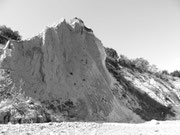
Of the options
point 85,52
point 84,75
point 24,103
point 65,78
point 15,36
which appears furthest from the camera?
point 15,36

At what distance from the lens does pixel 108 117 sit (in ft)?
53.6

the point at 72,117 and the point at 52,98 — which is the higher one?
the point at 52,98

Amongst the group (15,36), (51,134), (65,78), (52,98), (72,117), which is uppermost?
(15,36)

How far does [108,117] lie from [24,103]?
6.46 m

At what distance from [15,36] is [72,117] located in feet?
66.4

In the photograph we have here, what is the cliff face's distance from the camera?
14.4m

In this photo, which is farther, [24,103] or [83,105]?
[83,105]

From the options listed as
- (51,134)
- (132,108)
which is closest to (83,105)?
(132,108)

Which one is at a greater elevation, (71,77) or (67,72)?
(67,72)

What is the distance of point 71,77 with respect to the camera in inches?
656

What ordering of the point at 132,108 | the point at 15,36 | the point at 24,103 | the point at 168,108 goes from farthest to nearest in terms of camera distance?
the point at 15,36 → the point at 168,108 → the point at 132,108 → the point at 24,103

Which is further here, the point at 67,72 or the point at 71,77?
the point at 67,72

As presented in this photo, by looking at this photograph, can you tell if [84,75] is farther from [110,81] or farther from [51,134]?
[51,134]

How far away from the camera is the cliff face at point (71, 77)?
14359mm
